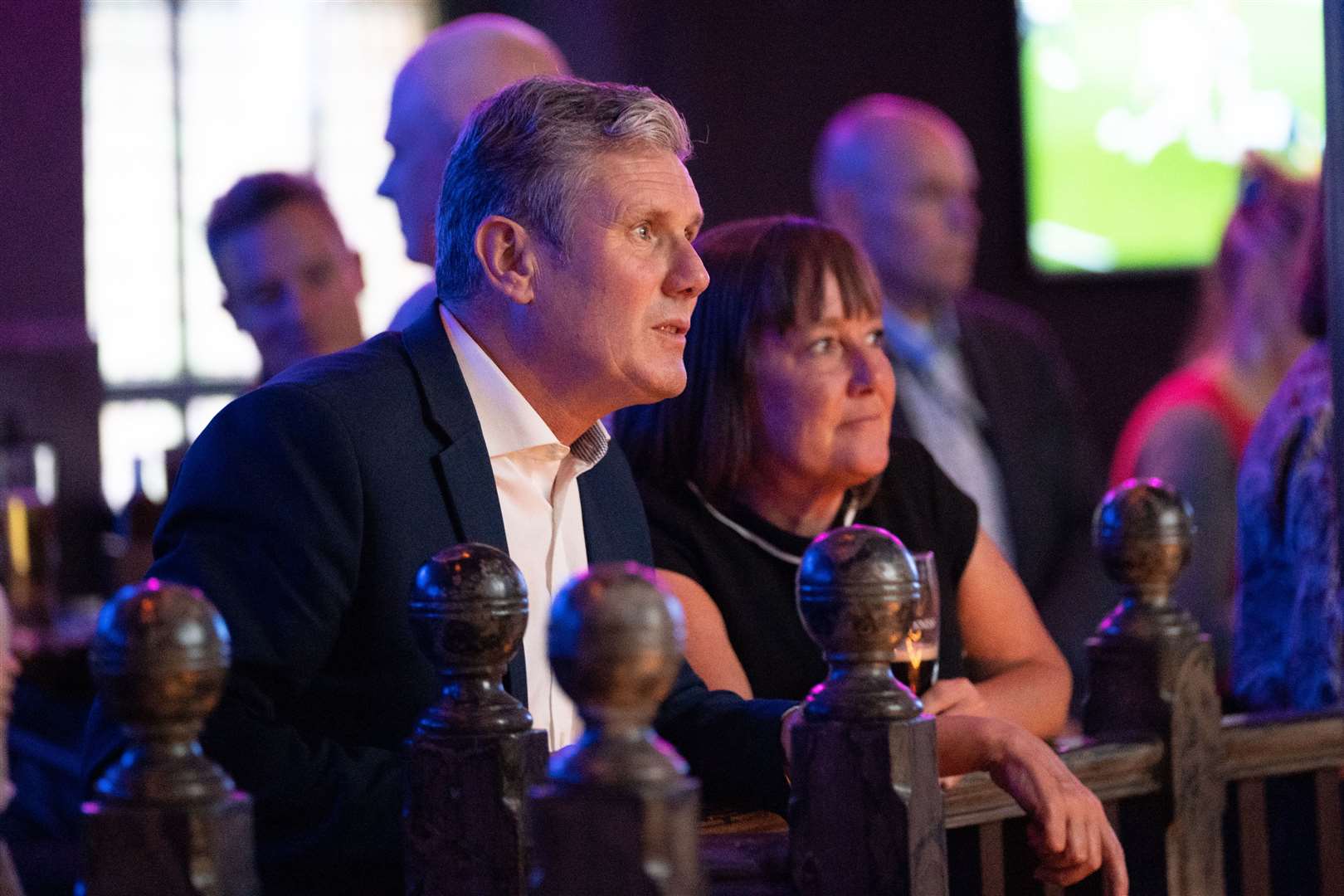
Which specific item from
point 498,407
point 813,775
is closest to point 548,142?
point 498,407

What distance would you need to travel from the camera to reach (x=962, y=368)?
372cm

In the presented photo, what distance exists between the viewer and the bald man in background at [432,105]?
2.66 metres

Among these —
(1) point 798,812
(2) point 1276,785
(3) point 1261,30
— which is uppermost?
(3) point 1261,30

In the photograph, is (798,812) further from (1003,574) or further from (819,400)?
(1003,574)

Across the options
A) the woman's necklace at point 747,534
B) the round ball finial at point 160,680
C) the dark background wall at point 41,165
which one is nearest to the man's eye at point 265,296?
the woman's necklace at point 747,534

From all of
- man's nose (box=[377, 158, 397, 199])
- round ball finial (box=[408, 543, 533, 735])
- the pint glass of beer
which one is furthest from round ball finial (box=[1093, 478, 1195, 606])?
man's nose (box=[377, 158, 397, 199])

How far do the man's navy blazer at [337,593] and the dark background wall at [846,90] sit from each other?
Result: 13.9ft

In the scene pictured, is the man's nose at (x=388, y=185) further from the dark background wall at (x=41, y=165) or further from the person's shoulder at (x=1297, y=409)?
the dark background wall at (x=41, y=165)

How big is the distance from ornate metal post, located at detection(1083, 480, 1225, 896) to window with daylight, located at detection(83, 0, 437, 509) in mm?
5428

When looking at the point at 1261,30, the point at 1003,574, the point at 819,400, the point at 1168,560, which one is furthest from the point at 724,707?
the point at 1261,30

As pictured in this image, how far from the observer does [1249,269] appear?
3852 mm

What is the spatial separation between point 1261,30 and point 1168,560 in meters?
5.51

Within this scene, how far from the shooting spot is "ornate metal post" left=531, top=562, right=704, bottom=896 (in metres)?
0.93

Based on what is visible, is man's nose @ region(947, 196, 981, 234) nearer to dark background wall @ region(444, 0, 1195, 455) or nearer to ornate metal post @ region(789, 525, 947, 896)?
dark background wall @ region(444, 0, 1195, 455)
